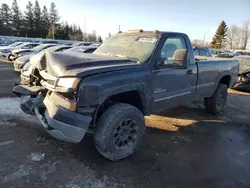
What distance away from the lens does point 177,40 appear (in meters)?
4.17

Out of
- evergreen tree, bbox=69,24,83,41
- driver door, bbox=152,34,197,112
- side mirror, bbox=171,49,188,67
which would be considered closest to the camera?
side mirror, bbox=171,49,188,67

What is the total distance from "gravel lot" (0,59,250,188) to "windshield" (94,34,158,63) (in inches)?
62.2

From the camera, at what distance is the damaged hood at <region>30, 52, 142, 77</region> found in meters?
2.78

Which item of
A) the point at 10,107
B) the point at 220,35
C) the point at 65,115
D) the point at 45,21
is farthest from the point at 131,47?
the point at 45,21

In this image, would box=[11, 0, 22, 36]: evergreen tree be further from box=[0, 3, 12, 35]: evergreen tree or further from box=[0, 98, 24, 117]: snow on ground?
box=[0, 98, 24, 117]: snow on ground

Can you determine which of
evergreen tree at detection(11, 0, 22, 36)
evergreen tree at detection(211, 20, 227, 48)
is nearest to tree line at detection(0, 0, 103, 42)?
evergreen tree at detection(11, 0, 22, 36)

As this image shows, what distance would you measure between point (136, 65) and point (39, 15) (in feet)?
240

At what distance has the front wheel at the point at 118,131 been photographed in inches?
115

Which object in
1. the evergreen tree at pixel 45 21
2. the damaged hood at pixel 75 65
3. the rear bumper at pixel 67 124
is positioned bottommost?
the rear bumper at pixel 67 124

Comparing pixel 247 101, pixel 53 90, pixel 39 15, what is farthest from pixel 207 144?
pixel 39 15

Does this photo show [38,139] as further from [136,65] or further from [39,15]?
[39,15]

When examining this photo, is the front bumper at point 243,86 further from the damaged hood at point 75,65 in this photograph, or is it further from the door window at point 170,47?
the damaged hood at point 75,65

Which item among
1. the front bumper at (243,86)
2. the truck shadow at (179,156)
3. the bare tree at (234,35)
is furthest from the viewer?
the bare tree at (234,35)

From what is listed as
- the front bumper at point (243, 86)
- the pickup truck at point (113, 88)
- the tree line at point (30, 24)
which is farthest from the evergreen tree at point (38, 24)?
the pickup truck at point (113, 88)
